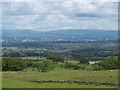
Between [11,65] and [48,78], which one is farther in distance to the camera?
[11,65]

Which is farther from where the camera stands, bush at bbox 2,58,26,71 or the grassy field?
bush at bbox 2,58,26,71

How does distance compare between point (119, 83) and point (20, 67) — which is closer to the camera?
point (119, 83)

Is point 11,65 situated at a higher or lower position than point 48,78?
higher

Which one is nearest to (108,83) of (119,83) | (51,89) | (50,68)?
(119,83)

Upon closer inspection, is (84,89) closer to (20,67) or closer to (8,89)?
(8,89)

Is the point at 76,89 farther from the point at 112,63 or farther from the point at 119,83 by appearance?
the point at 112,63

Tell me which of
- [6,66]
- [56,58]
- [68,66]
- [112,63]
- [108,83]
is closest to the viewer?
[108,83]

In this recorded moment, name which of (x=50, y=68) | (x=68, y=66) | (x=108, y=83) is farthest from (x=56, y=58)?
(x=108, y=83)

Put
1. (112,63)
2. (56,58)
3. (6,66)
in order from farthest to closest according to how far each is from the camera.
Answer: (56,58), (112,63), (6,66)

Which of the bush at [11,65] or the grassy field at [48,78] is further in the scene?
the bush at [11,65]
